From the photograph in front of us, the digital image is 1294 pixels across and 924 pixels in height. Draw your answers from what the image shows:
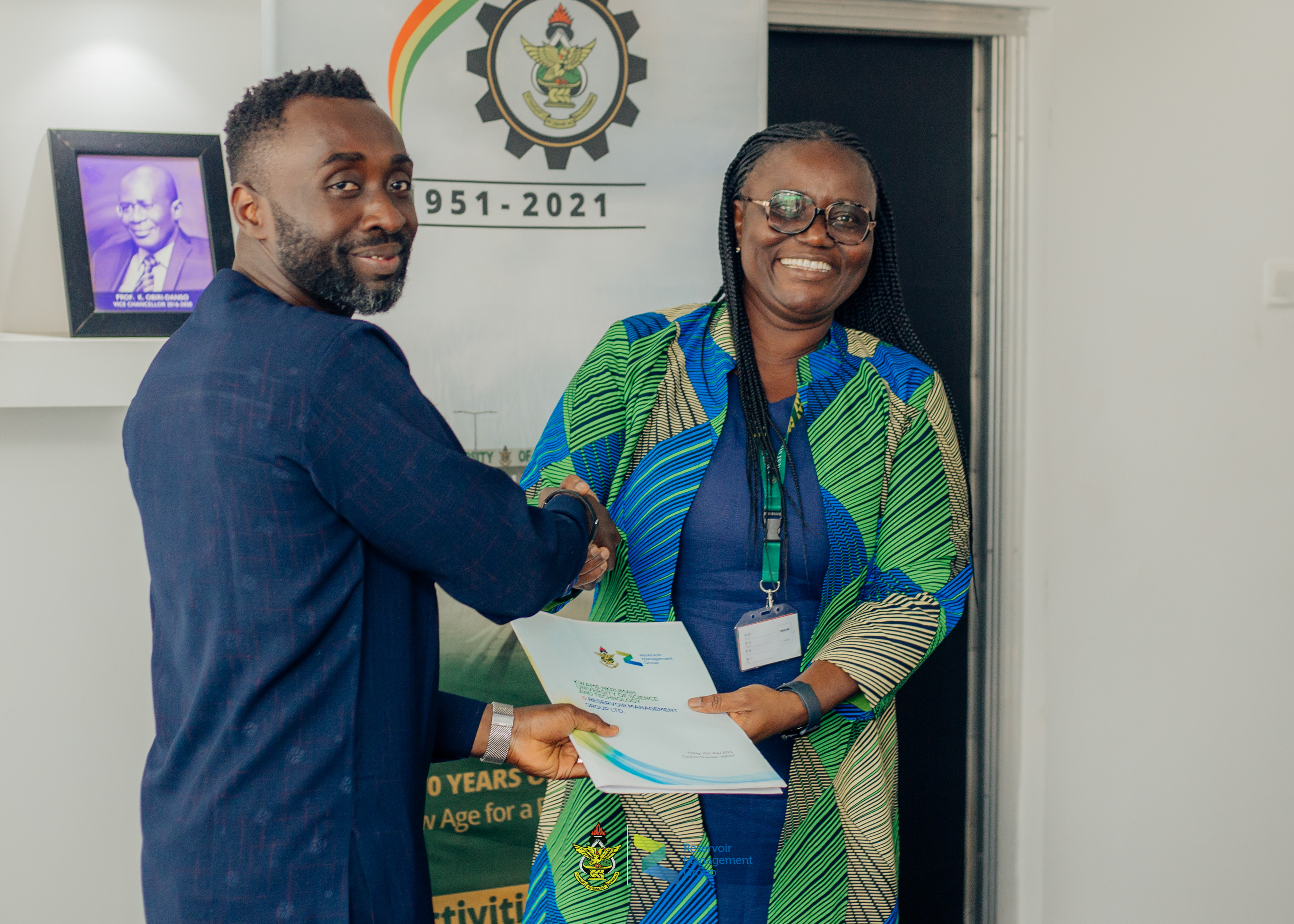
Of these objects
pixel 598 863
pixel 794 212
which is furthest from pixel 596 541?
pixel 794 212

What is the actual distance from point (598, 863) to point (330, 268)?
3.03 ft

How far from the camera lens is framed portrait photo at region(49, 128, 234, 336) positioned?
1928mm

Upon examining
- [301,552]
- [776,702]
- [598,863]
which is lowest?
[598,863]

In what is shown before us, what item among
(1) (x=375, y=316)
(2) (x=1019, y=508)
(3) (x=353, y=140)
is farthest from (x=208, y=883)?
(2) (x=1019, y=508)

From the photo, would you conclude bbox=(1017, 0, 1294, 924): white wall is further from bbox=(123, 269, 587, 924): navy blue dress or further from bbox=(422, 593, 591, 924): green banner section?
bbox=(123, 269, 587, 924): navy blue dress

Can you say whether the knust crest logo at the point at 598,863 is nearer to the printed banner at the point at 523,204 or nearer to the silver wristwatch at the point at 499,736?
the silver wristwatch at the point at 499,736

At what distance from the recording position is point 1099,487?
8.90 feet

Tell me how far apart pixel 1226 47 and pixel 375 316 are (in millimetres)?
2105

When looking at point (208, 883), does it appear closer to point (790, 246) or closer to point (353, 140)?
point (353, 140)

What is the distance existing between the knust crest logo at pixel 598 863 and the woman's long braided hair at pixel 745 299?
50cm

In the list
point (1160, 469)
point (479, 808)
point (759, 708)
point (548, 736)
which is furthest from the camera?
point (1160, 469)

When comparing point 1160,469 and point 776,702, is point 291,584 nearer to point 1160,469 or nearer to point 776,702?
point 776,702

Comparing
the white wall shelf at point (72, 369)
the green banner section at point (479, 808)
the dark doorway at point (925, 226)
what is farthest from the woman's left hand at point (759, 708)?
the dark doorway at point (925, 226)

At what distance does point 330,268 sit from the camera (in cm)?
106
